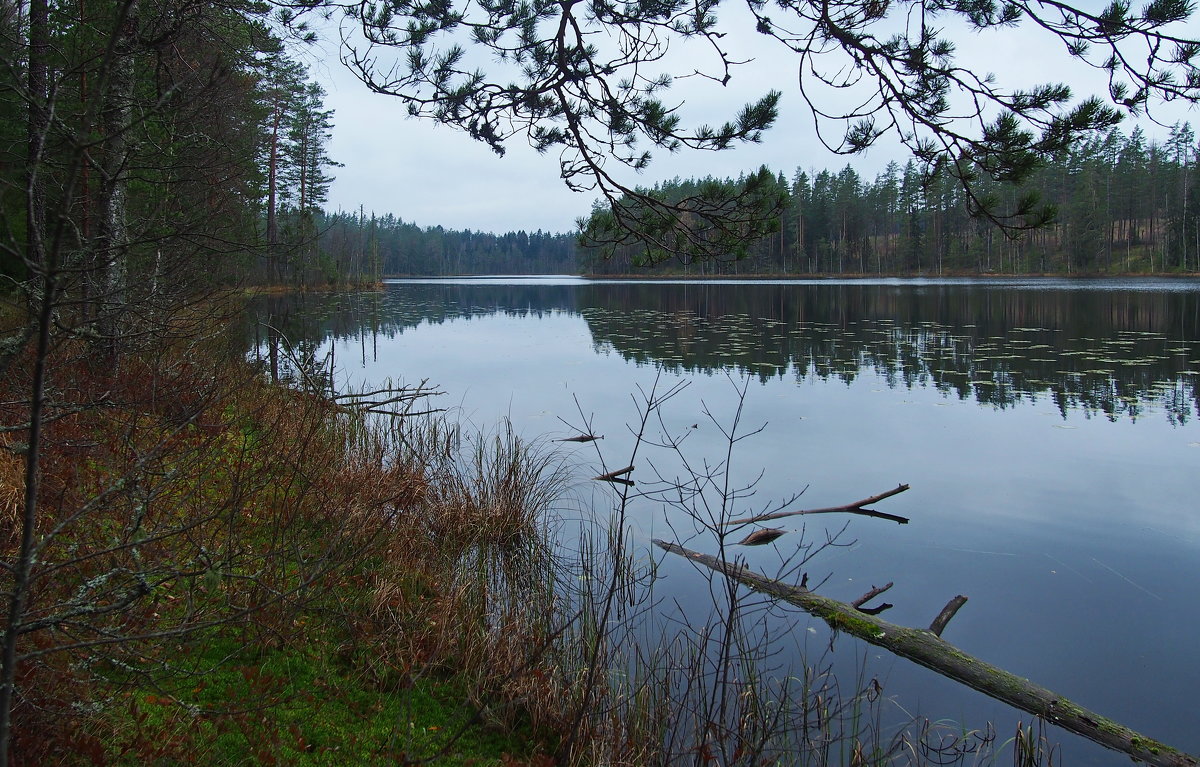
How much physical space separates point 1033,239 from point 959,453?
2302 inches

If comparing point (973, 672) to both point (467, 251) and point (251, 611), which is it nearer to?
point (251, 611)

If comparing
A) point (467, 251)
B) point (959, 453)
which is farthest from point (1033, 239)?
point (467, 251)

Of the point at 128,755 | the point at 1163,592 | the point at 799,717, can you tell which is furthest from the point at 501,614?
the point at 1163,592

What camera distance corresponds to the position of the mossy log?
3.85m

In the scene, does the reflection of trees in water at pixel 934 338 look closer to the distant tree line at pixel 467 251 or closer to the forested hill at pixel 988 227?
the forested hill at pixel 988 227

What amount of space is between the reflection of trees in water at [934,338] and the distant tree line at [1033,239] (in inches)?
966

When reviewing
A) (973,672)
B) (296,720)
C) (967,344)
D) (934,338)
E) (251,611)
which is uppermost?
(934,338)

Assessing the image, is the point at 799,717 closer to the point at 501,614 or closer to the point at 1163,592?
the point at 501,614

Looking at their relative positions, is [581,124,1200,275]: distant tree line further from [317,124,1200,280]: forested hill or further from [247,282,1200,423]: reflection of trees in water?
[247,282,1200,423]: reflection of trees in water

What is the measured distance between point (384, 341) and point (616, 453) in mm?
14903

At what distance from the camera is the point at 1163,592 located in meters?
5.97

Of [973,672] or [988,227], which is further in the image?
[988,227]

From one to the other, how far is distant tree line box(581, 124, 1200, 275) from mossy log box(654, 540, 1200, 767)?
51.5m

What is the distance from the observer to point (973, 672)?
448 cm
